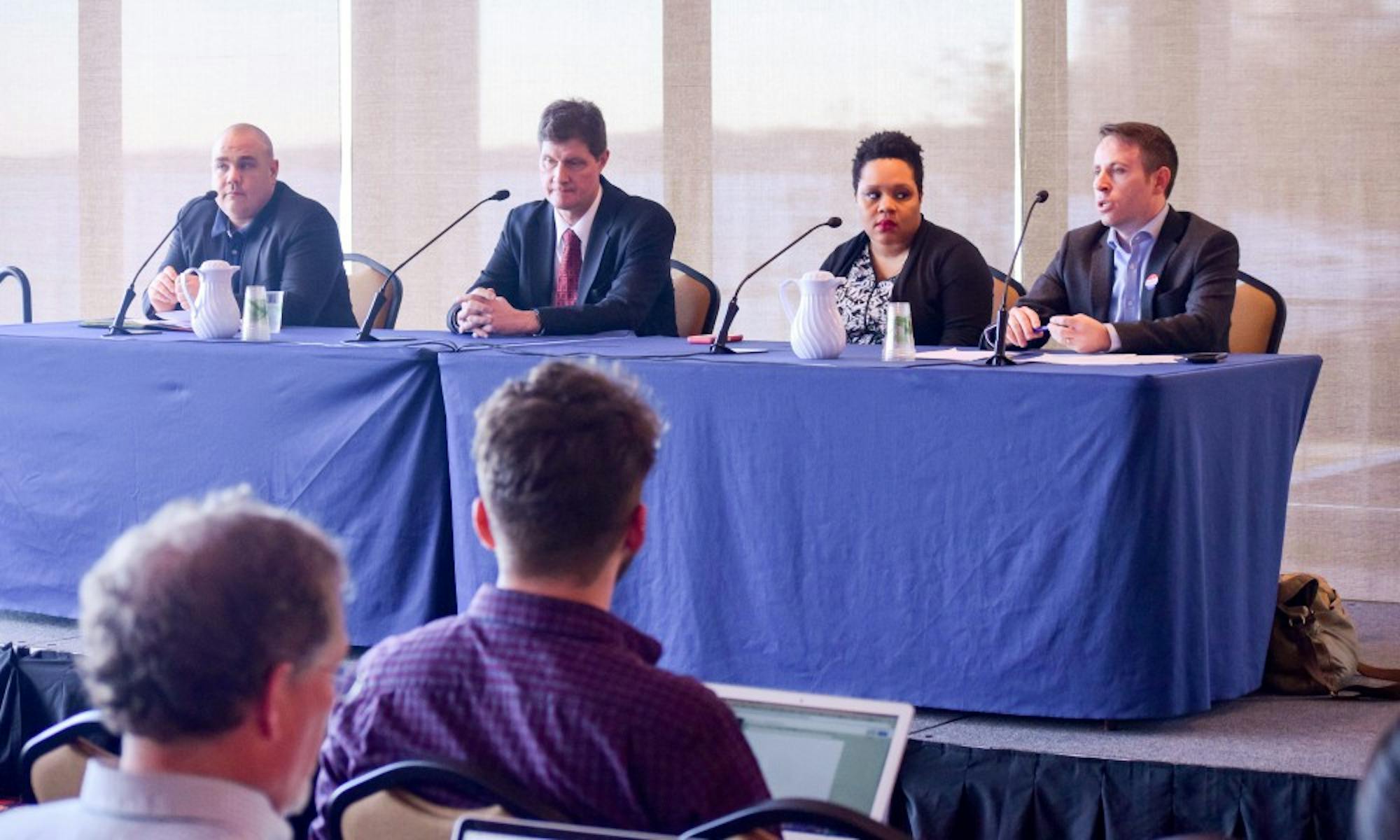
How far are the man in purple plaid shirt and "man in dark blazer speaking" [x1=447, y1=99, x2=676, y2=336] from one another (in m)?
2.33

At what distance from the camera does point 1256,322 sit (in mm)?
3559

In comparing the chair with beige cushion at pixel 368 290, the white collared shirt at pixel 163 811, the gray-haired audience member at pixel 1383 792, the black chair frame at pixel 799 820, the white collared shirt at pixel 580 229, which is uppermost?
the white collared shirt at pixel 580 229

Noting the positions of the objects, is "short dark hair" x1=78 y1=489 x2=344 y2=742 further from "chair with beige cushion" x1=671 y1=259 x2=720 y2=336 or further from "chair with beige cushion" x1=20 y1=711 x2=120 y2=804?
"chair with beige cushion" x1=671 y1=259 x2=720 y2=336

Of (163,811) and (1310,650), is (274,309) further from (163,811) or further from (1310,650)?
(163,811)

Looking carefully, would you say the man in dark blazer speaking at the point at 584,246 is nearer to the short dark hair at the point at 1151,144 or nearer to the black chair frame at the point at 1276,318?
the short dark hair at the point at 1151,144

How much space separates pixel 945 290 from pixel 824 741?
2.36 metres

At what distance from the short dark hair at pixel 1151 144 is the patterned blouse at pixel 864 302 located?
0.60 metres

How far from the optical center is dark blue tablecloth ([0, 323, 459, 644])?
3217 millimetres

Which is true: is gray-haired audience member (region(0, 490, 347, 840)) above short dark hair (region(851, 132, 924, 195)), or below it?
below

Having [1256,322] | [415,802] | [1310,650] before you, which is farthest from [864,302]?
[415,802]

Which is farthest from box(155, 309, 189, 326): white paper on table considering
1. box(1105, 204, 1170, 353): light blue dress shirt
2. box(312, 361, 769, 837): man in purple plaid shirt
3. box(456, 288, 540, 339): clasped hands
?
box(312, 361, 769, 837): man in purple plaid shirt

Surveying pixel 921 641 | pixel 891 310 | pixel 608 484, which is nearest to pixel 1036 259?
pixel 891 310

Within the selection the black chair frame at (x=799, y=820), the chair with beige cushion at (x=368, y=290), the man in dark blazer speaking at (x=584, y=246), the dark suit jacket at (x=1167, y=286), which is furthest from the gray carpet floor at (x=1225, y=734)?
the chair with beige cushion at (x=368, y=290)

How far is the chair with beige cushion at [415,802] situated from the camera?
49.1 inches
